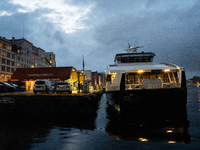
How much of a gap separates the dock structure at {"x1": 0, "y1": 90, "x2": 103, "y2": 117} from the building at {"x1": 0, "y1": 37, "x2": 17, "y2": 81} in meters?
48.5

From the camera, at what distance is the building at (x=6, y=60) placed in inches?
2188

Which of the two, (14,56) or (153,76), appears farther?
(14,56)

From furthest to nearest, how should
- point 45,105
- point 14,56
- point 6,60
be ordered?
point 14,56
point 6,60
point 45,105

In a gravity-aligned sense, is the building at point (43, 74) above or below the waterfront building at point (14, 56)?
below

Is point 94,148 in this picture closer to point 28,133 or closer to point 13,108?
point 28,133

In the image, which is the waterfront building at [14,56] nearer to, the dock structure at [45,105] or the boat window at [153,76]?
the dock structure at [45,105]

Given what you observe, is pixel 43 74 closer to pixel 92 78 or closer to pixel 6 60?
pixel 6 60

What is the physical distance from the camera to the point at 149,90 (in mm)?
11773

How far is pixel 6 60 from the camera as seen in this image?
58469 millimetres

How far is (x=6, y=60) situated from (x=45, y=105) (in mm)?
54211

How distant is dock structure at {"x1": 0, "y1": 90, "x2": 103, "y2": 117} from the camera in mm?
13875

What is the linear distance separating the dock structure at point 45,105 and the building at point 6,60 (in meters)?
48.5

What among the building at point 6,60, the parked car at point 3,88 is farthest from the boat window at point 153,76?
the building at point 6,60

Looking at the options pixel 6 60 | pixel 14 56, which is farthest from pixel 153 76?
pixel 14 56
